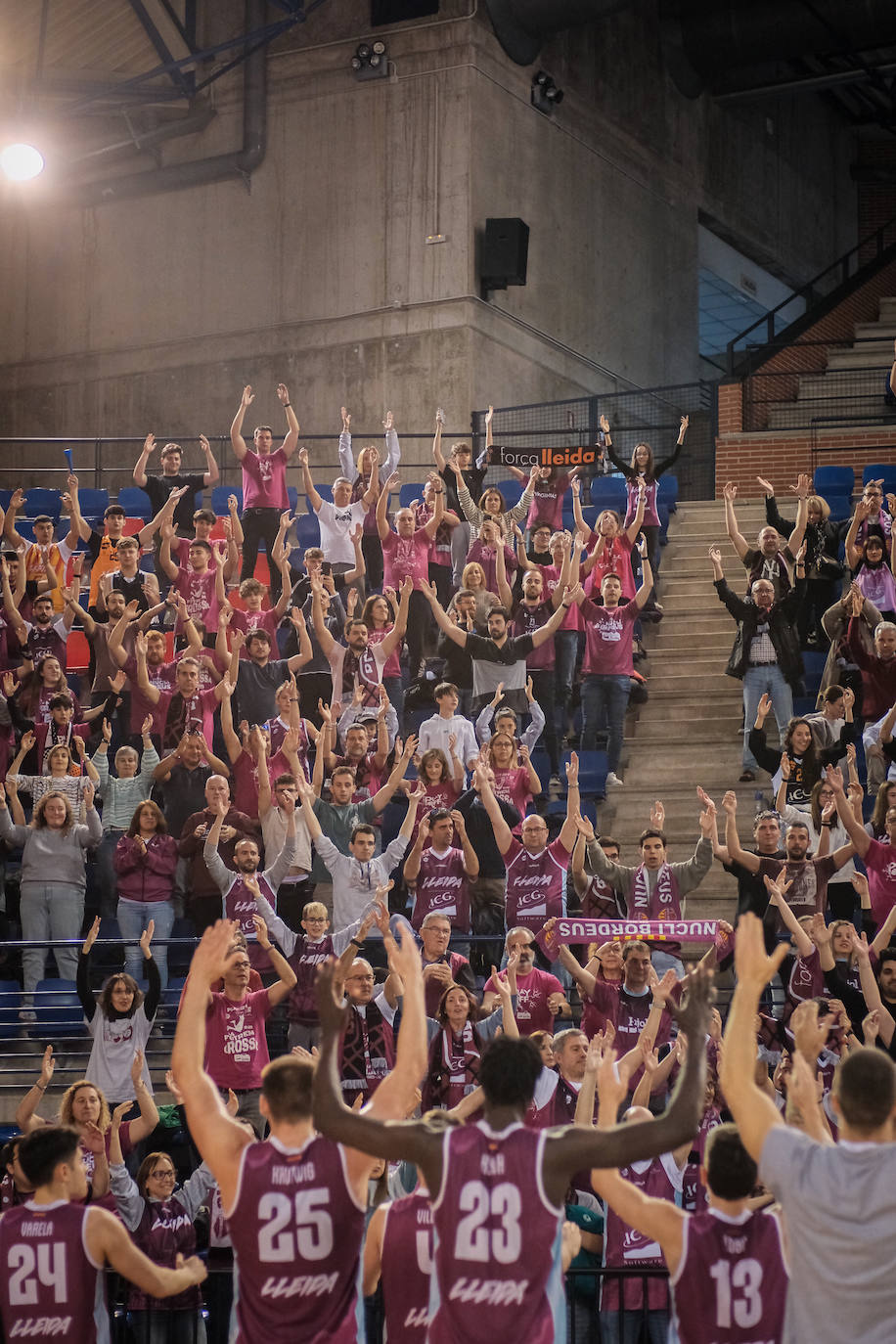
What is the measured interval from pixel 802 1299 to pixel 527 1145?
32.5 inches

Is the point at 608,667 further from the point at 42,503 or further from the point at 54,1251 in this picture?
the point at 54,1251

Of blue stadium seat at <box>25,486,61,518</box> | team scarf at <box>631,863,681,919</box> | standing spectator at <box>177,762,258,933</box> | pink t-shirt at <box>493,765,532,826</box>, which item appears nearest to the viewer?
team scarf at <box>631,863,681,919</box>

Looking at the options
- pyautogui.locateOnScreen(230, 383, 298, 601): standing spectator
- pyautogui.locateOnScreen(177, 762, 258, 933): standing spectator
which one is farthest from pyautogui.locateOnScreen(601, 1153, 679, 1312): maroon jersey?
pyautogui.locateOnScreen(230, 383, 298, 601): standing spectator

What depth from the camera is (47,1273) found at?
576 centimetres

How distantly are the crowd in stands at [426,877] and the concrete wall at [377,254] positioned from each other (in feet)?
14.3

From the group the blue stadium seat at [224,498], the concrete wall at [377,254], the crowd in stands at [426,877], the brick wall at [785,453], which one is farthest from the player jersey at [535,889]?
the brick wall at [785,453]

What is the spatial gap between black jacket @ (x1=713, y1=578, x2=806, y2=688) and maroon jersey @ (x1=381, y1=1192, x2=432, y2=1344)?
820cm

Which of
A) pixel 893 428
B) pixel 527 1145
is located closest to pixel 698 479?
pixel 893 428

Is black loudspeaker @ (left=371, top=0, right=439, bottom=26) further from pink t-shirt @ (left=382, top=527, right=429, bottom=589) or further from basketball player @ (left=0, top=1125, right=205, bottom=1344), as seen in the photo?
basketball player @ (left=0, top=1125, right=205, bottom=1344)

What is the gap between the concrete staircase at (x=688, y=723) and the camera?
13.6 m

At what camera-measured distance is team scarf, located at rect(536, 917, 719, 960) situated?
9.67 metres

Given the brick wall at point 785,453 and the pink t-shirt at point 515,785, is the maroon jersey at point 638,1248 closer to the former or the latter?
the pink t-shirt at point 515,785

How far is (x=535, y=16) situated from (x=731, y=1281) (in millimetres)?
18348

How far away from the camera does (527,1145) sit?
4.93 metres
